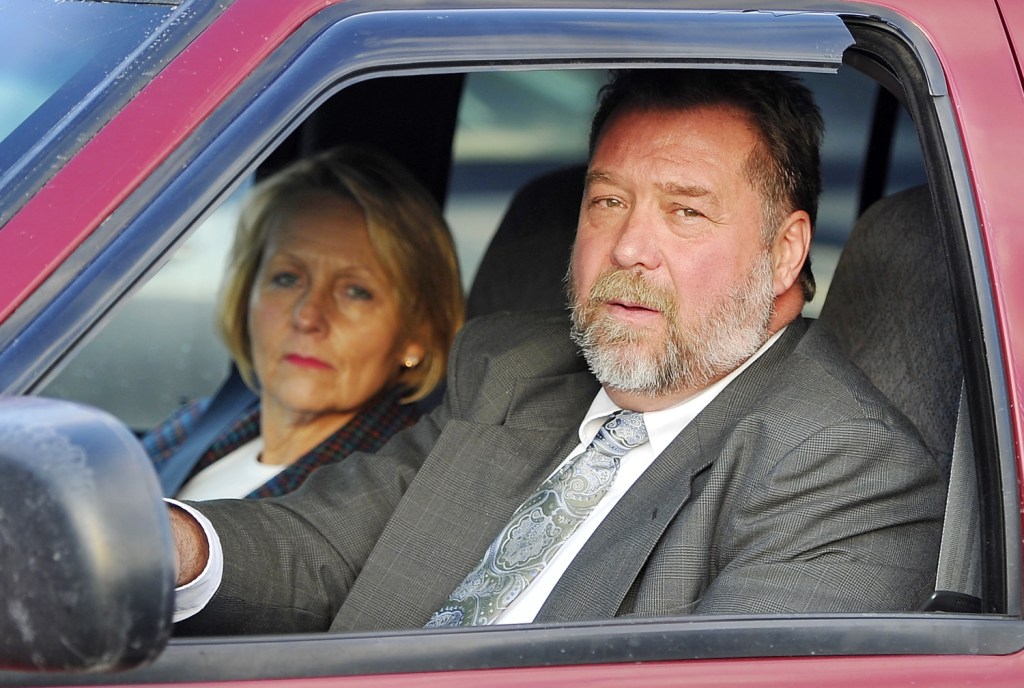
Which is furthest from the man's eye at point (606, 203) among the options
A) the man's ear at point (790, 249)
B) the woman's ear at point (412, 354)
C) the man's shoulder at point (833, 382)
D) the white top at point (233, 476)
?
the white top at point (233, 476)

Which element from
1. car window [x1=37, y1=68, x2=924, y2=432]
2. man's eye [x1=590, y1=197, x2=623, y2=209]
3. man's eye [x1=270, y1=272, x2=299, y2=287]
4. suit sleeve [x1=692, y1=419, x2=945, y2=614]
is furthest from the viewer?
car window [x1=37, y1=68, x2=924, y2=432]

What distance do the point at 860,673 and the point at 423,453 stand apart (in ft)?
3.79

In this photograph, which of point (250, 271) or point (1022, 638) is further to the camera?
point (250, 271)

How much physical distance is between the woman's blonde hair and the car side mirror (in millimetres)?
2003

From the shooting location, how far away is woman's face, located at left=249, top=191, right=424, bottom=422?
3.02m

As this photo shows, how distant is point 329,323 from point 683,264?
112 cm

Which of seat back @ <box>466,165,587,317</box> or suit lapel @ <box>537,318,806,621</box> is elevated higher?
seat back @ <box>466,165,587,317</box>

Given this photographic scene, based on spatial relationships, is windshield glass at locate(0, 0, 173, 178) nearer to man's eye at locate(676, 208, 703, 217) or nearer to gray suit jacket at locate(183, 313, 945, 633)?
gray suit jacket at locate(183, 313, 945, 633)

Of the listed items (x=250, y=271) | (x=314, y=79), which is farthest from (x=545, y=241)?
(x=314, y=79)

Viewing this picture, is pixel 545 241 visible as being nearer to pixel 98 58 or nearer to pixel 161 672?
pixel 98 58

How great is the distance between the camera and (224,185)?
135cm

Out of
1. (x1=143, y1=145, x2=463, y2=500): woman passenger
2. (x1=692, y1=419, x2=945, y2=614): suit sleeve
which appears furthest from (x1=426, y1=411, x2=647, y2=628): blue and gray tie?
(x1=143, y1=145, x2=463, y2=500): woman passenger

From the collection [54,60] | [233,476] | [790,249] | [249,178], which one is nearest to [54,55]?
[54,60]

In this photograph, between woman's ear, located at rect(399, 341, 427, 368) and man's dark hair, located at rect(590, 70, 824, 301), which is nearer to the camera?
man's dark hair, located at rect(590, 70, 824, 301)
